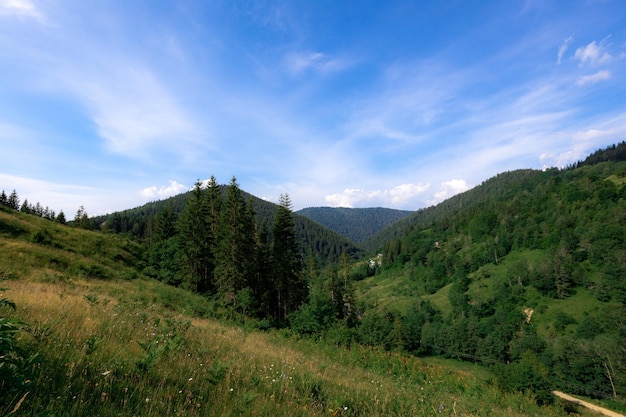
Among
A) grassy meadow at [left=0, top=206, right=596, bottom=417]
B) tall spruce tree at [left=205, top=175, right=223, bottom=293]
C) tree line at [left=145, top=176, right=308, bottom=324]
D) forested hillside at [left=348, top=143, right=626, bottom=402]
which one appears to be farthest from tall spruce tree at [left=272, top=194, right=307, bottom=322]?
grassy meadow at [left=0, top=206, right=596, bottom=417]

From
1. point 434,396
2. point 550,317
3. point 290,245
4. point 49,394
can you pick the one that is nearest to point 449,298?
point 550,317

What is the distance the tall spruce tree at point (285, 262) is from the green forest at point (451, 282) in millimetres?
160

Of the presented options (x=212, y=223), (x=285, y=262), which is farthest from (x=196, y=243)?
(x=285, y=262)

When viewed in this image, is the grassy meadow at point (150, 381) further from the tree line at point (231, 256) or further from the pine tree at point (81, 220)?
the pine tree at point (81, 220)

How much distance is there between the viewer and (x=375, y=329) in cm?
8531

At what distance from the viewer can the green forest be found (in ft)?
104

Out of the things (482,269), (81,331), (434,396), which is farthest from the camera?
(482,269)

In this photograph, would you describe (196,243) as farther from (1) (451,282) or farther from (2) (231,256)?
(1) (451,282)

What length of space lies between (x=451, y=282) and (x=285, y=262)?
144m

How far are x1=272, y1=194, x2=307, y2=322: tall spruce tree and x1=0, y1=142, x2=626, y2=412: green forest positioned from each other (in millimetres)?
160

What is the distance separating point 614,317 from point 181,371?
12590 cm

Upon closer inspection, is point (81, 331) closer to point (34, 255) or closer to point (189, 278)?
point (34, 255)

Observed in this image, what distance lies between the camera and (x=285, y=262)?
122 ft

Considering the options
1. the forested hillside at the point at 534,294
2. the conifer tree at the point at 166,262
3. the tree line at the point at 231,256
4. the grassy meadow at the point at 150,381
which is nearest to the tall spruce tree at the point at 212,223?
the tree line at the point at 231,256
